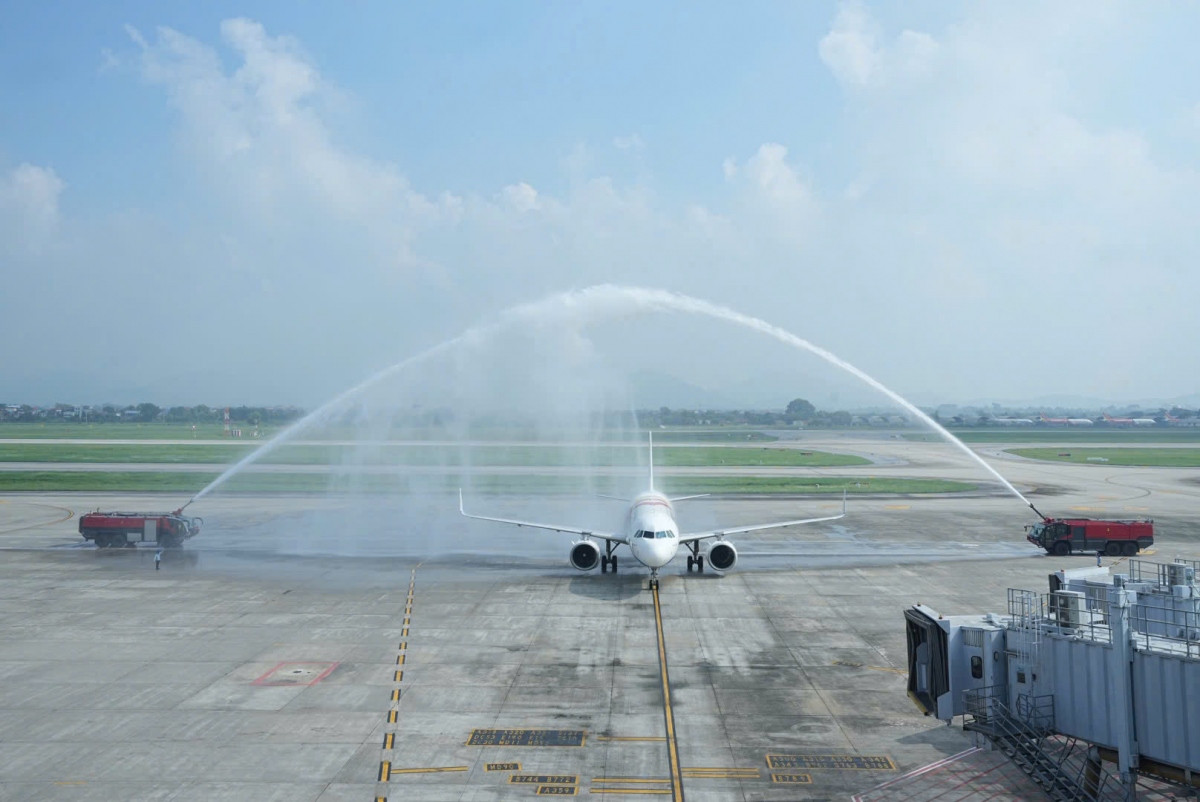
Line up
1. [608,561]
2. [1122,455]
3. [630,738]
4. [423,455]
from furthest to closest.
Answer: [1122,455] → [423,455] → [608,561] → [630,738]

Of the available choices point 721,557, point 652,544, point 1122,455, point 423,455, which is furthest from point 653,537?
point 1122,455

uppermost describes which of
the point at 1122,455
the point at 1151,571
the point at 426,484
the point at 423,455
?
the point at 423,455

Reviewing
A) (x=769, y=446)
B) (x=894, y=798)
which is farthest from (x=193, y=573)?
(x=769, y=446)

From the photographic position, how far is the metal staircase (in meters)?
17.4

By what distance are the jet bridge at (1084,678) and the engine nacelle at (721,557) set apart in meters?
20.8

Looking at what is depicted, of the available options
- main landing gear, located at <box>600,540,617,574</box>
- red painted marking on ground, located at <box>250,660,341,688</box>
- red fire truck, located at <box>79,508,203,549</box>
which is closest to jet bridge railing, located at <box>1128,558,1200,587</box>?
main landing gear, located at <box>600,540,617,574</box>

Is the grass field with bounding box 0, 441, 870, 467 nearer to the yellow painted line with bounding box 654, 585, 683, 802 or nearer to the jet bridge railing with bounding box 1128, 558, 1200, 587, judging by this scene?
the jet bridge railing with bounding box 1128, 558, 1200, 587

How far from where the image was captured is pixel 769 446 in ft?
525

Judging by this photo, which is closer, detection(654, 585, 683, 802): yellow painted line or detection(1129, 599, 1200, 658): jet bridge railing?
detection(1129, 599, 1200, 658): jet bridge railing

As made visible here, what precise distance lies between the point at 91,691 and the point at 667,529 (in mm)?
23687

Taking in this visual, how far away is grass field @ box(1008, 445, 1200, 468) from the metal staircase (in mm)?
119276

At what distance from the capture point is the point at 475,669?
28.7 metres

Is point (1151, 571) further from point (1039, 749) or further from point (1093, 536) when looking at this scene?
point (1039, 749)

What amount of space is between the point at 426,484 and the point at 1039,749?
238 ft
